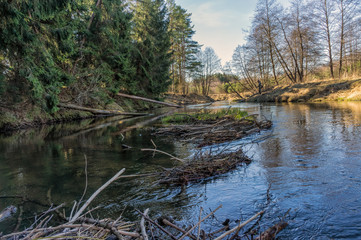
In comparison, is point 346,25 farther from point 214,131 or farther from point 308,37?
point 214,131

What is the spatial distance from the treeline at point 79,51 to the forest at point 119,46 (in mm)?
40

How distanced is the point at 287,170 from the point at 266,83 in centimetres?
4125

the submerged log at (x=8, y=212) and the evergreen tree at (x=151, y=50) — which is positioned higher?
the evergreen tree at (x=151, y=50)

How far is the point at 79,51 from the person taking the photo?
779 inches

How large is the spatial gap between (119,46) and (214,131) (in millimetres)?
18079

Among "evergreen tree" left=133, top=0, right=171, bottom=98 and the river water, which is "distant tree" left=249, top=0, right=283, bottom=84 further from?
the river water

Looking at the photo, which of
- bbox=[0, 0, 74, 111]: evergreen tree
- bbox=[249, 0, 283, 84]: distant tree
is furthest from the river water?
bbox=[249, 0, 283, 84]: distant tree

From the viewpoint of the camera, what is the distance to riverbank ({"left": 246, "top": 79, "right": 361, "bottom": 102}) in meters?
23.1

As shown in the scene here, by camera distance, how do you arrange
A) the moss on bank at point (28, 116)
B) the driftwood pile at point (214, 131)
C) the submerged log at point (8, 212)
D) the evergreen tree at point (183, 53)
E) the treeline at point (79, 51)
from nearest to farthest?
the submerged log at point (8, 212)
the driftwood pile at point (214, 131)
the treeline at point (79, 51)
the moss on bank at point (28, 116)
the evergreen tree at point (183, 53)

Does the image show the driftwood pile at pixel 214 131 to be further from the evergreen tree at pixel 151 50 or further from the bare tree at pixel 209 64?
the bare tree at pixel 209 64

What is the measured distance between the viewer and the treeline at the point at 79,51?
10586 mm

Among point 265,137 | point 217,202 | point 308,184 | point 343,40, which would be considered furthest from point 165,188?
point 343,40

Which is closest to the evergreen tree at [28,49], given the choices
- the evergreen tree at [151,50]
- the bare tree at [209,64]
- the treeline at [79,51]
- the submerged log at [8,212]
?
the treeline at [79,51]

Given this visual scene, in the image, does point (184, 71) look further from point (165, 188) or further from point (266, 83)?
point (165, 188)
